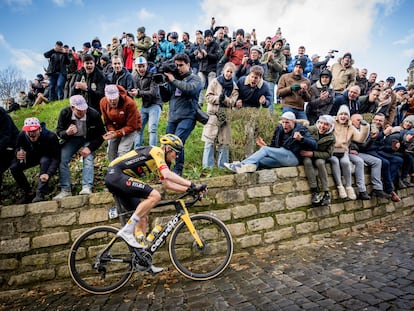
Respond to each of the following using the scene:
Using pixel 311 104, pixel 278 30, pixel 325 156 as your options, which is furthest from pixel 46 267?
pixel 278 30

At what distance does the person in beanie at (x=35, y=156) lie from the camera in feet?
15.4

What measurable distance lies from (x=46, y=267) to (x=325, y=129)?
5.85m

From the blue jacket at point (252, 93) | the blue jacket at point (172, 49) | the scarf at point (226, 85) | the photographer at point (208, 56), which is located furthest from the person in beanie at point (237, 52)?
the scarf at point (226, 85)

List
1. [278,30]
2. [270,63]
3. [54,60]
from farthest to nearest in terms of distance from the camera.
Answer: [278,30] < [54,60] < [270,63]

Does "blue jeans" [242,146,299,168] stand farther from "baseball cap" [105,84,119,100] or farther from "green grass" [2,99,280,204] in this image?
"baseball cap" [105,84,119,100]

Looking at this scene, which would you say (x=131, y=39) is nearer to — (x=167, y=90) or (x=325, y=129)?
(x=167, y=90)

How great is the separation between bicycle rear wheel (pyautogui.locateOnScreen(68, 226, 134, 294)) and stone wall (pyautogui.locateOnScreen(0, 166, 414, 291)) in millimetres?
231

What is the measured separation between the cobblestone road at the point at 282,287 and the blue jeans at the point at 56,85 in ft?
28.8

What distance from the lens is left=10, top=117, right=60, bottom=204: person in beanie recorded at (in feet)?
15.4

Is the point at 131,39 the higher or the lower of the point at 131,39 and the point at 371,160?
the higher

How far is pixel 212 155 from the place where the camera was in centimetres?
603

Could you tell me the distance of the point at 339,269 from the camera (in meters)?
4.26

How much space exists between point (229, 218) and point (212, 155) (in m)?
1.48

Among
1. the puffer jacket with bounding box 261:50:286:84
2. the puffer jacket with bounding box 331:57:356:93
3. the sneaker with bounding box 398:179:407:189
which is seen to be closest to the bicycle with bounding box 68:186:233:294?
the sneaker with bounding box 398:179:407:189
